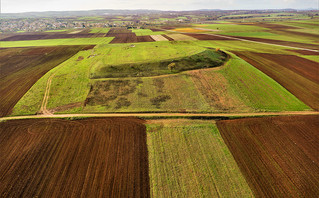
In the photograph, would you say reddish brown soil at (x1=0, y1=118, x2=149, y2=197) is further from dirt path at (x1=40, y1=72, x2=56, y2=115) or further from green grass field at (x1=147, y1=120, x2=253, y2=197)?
dirt path at (x1=40, y1=72, x2=56, y2=115)

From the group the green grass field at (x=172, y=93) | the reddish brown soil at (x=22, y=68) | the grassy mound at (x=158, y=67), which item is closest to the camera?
the green grass field at (x=172, y=93)

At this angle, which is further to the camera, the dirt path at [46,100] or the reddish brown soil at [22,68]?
the reddish brown soil at [22,68]

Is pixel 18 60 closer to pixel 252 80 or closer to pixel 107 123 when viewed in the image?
pixel 107 123

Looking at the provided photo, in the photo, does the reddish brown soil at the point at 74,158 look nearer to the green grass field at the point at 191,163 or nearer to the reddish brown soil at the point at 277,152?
the green grass field at the point at 191,163

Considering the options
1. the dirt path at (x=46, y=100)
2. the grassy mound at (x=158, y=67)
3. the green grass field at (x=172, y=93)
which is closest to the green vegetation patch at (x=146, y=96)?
the green grass field at (x=172, y=93)

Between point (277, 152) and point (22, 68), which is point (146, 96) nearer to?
point (277, 152)

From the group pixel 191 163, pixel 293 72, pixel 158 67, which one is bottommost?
pixel 191 163

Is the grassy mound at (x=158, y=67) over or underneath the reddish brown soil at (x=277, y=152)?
over

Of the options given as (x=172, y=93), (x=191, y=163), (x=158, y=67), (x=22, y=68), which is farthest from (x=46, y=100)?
A: (x=191, y=163)
